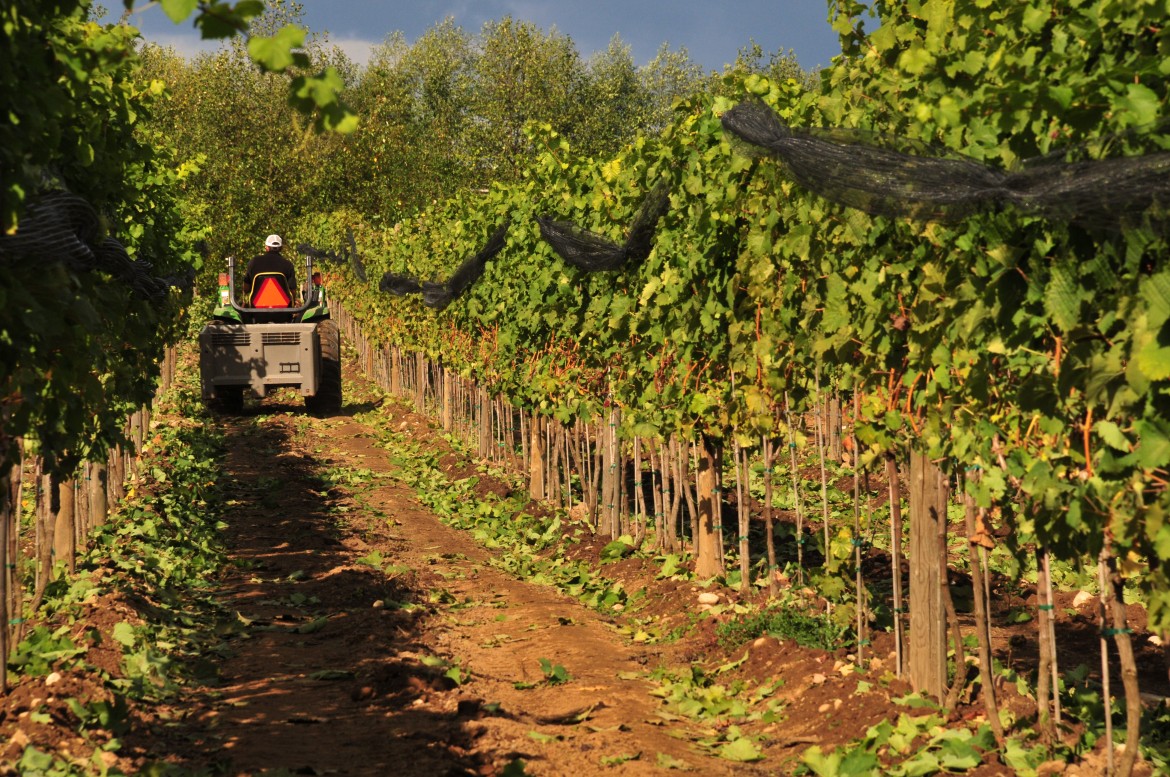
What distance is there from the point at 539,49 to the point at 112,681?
44.1m

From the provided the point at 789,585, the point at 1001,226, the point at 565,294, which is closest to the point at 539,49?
the point at 565,294

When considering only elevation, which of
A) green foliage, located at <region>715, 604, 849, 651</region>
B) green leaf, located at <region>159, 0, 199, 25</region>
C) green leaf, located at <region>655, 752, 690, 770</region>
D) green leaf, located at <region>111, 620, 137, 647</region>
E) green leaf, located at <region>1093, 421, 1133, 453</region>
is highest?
green leaf, located at <region>159, 0, 199, 25</region>

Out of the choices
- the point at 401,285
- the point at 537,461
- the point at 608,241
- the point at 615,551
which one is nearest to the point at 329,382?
the point at 401,285

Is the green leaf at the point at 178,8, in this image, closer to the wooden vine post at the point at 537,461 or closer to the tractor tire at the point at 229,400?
the wooden vine post at the point at 537,461

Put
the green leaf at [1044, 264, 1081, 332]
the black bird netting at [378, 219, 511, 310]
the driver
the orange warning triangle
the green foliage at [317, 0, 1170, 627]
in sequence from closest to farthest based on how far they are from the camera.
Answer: the green foliage at [317, 0, 1170, 627]
the green leaf at [1044, 264, 1081, 332]
the black bird netting at [378, 219, 511, 310]
the orange warning triangle
the driver

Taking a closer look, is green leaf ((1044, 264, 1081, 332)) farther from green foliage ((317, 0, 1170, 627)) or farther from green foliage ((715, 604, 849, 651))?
green foliage ((715, 604, 849, 651))

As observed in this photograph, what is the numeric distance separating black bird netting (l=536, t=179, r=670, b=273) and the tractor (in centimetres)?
1009

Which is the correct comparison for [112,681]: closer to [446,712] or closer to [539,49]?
[446,712]

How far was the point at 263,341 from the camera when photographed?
2070cm

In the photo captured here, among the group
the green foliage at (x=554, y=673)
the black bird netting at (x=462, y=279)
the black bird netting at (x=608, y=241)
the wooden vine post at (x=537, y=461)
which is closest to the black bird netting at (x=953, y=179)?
the black bird netting at (x=608, y=241)

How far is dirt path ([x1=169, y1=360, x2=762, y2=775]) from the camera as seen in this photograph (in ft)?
19.2

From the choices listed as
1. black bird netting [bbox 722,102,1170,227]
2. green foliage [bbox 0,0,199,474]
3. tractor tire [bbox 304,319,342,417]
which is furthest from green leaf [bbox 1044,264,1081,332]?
tractor tire [bbox 304,319,342,417]

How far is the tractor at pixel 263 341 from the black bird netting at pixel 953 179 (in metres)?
15.4

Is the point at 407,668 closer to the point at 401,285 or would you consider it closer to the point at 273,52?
the point at 273,52
